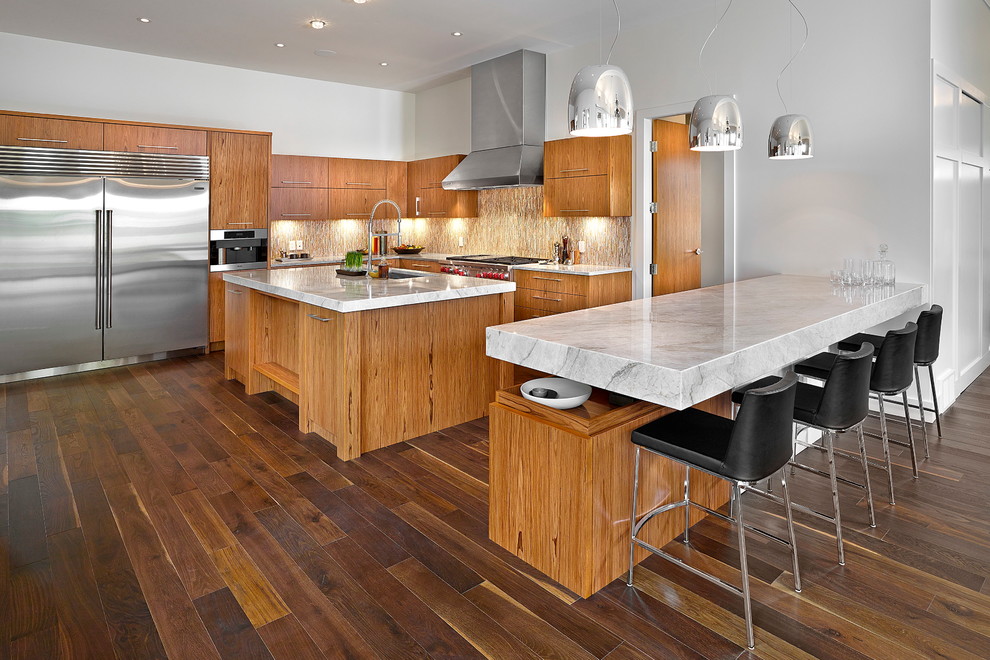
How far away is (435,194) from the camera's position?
7.36 m

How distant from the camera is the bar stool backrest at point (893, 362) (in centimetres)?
279

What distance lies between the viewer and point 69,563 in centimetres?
236

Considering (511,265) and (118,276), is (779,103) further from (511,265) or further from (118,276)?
(118,276)

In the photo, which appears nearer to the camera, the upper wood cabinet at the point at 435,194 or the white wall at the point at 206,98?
the white wall at the point at 206,98

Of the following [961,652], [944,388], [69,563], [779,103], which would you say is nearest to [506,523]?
[961,652]

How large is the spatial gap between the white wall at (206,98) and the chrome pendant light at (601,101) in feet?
17.8

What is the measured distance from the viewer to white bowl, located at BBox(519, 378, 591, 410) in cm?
216

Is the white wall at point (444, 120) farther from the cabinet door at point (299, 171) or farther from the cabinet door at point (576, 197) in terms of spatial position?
the cabinet door at point (576, 197)

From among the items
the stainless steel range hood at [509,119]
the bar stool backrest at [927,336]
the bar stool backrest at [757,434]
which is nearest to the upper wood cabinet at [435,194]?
the stainless steel range hood at [509,119]

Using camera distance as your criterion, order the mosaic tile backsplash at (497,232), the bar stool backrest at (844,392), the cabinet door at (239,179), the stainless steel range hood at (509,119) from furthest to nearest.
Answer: the cabinet door at (239,179) < the stainless steel range hood at (509,119) < the mosaic tile backsplash at (497,232) < the bar stool backrest at (844,392)

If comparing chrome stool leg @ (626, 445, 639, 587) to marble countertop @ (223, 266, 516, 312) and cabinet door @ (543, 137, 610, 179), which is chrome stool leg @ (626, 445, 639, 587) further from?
cabinet door @ (543, 137, 610, 179)

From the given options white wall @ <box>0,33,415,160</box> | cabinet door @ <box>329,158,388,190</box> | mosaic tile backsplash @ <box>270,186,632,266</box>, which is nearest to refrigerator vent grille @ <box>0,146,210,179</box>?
white wall @ <box>0,33,415,160</box>

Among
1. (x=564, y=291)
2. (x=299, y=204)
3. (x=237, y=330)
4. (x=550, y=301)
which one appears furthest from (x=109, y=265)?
(x=564, y=291)

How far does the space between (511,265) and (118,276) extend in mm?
3673
